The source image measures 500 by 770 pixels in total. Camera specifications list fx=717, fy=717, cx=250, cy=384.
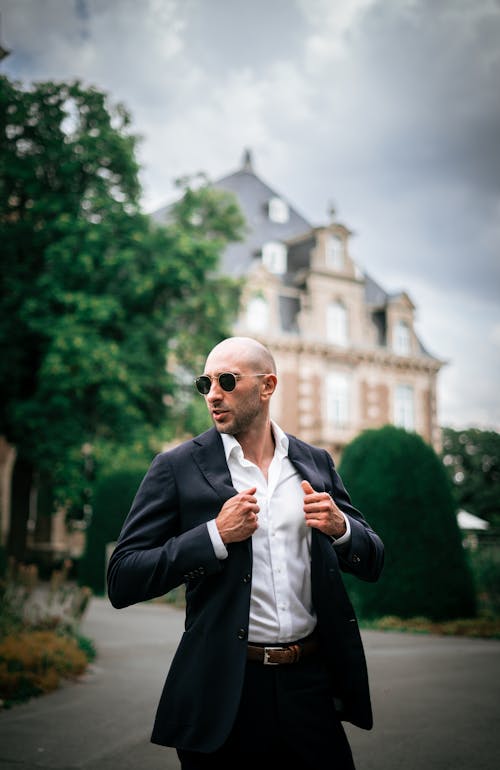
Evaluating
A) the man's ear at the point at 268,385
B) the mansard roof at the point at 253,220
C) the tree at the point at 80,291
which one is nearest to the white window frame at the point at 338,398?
the mansard roof at the point at 253,220

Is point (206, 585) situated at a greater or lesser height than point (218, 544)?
lesser

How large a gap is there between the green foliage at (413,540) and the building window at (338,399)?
61.6 ft

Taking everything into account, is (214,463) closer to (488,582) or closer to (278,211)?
(488,582)

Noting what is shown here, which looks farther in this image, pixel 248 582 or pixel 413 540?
pixel 413 540

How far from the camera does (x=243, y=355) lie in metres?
2.90

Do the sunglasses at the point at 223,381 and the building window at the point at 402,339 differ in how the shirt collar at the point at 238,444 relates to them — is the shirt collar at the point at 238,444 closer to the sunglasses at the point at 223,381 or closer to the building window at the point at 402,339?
the sunglasses at the point at 223,381

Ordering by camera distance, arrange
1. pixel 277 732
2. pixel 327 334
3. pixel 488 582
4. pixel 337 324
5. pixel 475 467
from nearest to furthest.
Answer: pixel 277 732 → pixel 488 582 → pixel 327 334 → pixel 337 324 → pixel 475 467

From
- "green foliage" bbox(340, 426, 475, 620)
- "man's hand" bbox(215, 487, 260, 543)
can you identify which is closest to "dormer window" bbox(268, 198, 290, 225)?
"green foliage" bbox(340, 426, 475, 620)

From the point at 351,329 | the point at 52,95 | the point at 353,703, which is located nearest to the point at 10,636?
the point at 353,703

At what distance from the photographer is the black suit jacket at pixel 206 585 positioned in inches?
98.3

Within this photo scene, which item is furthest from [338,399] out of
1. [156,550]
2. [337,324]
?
[156,550]

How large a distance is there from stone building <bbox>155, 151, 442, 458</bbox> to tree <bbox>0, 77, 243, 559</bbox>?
769 centimetres

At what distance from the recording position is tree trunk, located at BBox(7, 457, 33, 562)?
2152cm

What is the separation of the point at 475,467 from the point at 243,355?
2183 inches
